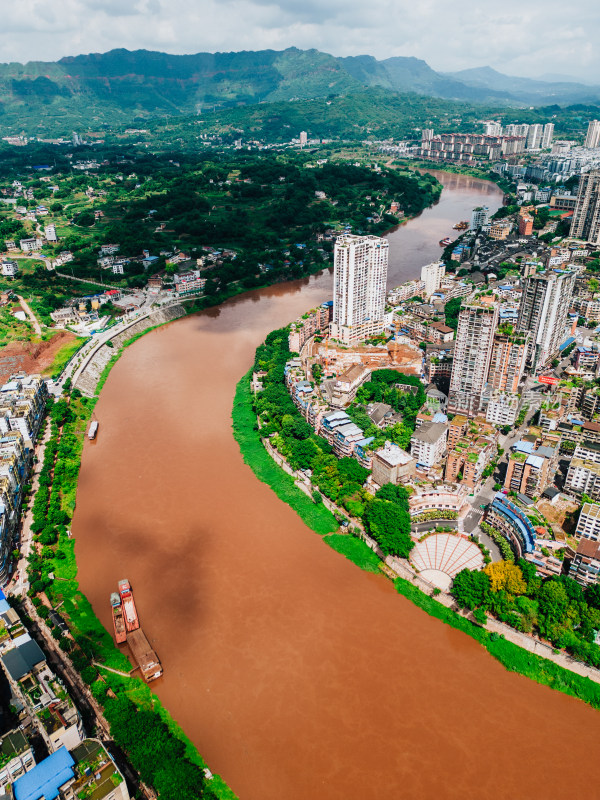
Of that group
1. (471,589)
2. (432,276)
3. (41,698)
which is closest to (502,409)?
(471,589)

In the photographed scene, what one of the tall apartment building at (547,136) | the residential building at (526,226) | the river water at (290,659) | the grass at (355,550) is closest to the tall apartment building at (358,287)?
the river water at (290,659)

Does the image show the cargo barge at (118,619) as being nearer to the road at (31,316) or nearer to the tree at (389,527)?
the tree at (389,527)

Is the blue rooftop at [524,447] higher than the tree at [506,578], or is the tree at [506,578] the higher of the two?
the blue rooftop at [524,447]

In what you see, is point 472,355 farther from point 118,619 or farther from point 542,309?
point 118,619

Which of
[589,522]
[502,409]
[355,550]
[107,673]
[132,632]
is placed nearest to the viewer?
[107,673]

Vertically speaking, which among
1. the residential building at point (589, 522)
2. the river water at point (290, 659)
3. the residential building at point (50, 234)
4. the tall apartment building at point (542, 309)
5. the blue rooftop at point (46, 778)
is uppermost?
the tall apartment building at point (542, 309)

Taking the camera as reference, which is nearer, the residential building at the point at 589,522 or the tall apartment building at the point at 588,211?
the residential building at the point at 589,522

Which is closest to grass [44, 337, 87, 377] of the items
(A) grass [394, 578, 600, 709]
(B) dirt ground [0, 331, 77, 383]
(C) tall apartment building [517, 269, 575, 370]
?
(B) dirt ground [0, 331, 77, 383]
